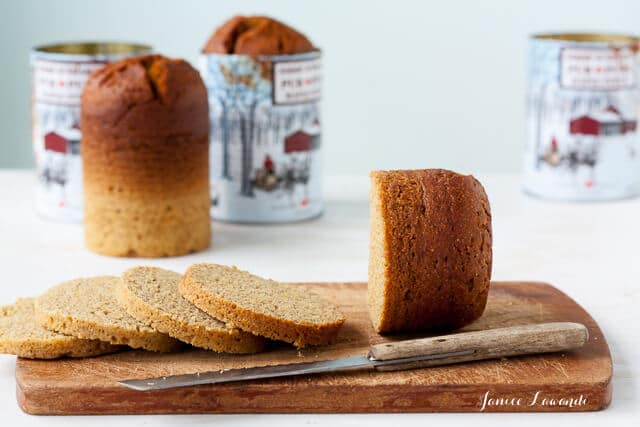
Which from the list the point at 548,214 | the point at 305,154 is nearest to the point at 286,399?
the point at 305,154

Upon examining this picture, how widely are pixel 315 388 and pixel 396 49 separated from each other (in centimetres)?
225

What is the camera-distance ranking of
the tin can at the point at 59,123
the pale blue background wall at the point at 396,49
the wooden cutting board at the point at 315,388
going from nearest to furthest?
the wooden cutting board at the point at 315,388 < the tin can at the point at 59,123 < the pale blue background wall at the point at 396,49

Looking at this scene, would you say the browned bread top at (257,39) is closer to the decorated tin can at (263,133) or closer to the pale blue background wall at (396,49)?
the decorated tin can at (263,133)

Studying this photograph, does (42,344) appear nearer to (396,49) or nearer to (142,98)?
(142,98)

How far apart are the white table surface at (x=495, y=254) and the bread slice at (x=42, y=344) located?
1.9 inches

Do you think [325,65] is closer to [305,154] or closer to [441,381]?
[305,154]

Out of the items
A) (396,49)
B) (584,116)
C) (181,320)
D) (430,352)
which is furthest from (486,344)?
(396,49)

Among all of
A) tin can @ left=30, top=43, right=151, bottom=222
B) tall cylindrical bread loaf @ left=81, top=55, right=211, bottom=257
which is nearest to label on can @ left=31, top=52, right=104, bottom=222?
tin can @ left=30, top=43, right=151, bottom=222

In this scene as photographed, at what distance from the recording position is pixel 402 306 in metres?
1.38

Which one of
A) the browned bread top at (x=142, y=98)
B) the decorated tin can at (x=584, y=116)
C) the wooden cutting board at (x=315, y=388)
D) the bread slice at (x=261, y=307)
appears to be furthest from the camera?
the decorated tin can at (x=584, y=116)

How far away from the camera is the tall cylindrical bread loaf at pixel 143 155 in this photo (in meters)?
1.81
